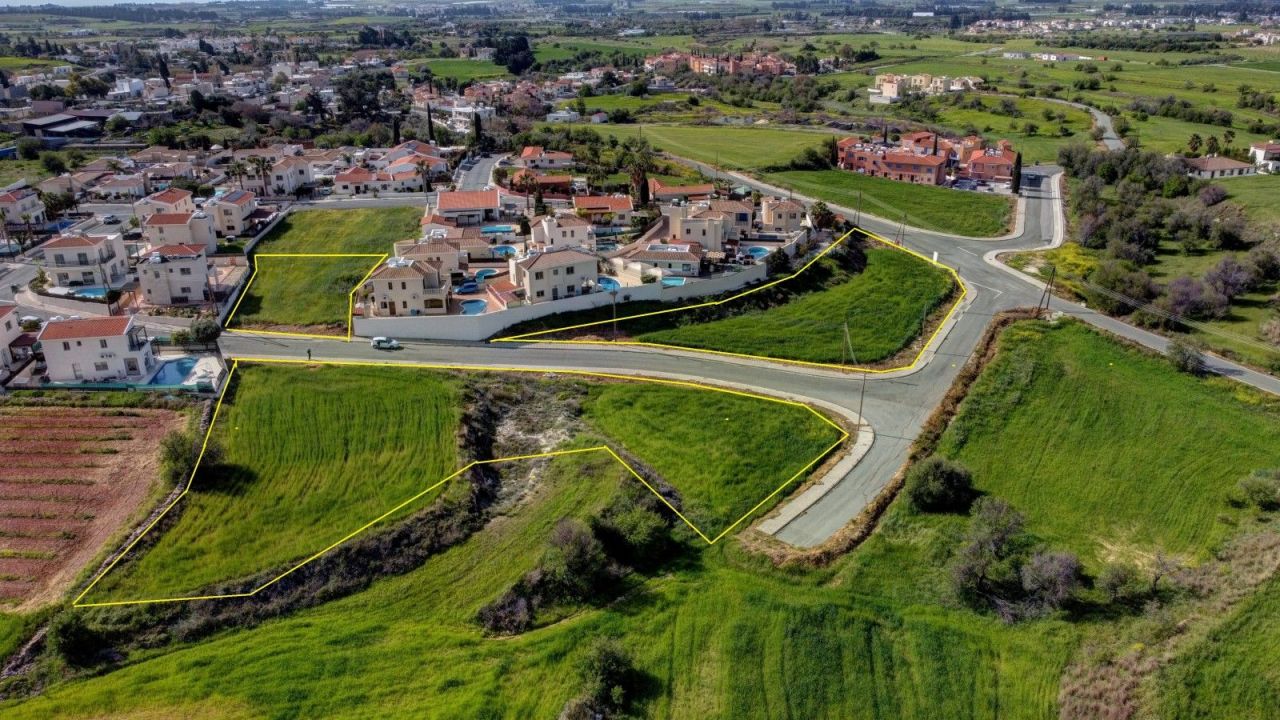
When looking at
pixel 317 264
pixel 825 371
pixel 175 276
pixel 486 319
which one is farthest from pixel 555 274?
pixel 175 276

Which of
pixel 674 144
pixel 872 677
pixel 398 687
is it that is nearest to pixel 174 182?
pixel 674 144

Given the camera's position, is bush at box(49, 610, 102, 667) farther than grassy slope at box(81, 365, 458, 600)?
No

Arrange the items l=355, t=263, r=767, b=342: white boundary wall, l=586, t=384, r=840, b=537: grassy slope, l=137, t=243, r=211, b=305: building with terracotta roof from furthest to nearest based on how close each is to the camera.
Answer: l=137, t=243, r=211, b=305: building with terracotta roof, l=355, t=263, r=767, b=342: white boundary wall, l=586, t=384, r=840, b=537: grassy slope

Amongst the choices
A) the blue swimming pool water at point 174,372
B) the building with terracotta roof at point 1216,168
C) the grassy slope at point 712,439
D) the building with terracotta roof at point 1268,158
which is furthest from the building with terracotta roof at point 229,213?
the building with terracotta roof at point 1268,158

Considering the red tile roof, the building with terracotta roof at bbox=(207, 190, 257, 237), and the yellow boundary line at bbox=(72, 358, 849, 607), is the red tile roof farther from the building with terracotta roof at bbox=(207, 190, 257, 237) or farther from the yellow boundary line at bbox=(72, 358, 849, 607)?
the building with terracotta roof at bbox=(207, 190, 257, 237)

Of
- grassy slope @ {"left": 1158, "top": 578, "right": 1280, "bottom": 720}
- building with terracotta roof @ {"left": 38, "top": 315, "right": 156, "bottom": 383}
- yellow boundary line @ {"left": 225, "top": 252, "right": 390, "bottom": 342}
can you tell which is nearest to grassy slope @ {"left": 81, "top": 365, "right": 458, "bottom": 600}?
yellow boundary line @ {"left": 225, "top": 252, "right": 390, "bottom": 342}

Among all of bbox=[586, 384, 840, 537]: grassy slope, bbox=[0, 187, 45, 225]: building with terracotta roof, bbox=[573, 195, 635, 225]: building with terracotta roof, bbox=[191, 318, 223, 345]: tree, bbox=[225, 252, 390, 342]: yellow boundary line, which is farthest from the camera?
bbox=[573, 195, 635, 225]: building with terracotta roof

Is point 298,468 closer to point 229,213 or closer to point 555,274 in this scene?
point 555,274

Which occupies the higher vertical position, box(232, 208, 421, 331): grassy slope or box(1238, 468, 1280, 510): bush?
box(232, 208, 421, 331): grassy slope
